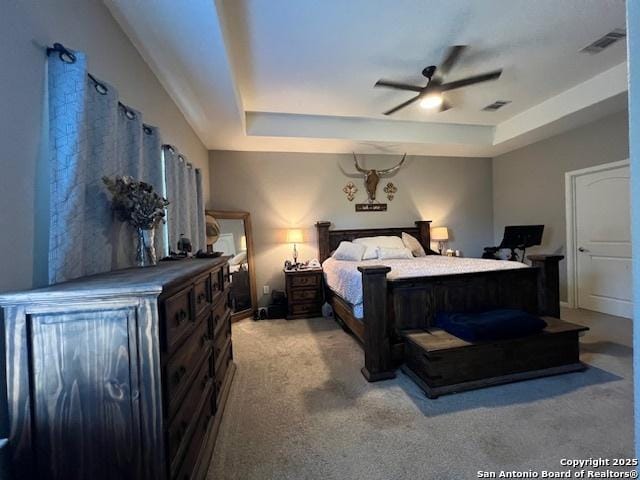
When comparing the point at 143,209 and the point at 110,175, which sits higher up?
the point at 110,175

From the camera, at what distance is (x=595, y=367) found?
239cm

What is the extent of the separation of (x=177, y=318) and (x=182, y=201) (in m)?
1.90

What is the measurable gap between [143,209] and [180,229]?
1095 millimetres

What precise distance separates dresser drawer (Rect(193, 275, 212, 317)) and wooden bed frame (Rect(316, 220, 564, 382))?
47.2 inches

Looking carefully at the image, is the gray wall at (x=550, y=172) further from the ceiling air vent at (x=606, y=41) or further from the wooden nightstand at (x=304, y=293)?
the wooden nightstand at (x=304, y=293)

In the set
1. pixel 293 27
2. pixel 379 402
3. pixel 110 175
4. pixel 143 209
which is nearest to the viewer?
pixel 110 175

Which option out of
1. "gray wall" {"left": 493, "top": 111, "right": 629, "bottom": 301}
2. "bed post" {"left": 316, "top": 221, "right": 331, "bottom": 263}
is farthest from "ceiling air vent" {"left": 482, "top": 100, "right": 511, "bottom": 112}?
"bed post" {"left": 316, "top": 221, "right": 331, "bottom": 263}

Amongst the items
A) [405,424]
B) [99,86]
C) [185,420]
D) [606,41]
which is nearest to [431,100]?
[606,41]

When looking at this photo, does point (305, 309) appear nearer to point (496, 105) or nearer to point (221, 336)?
point (221, 336)

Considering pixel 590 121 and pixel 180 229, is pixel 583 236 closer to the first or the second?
pixel 590 121

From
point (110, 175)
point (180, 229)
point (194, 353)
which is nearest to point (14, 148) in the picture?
point (110, 175)

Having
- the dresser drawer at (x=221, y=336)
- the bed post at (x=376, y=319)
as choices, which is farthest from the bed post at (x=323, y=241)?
the dresser drawer at (x=221, y=336)

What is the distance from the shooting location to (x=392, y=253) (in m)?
4.17

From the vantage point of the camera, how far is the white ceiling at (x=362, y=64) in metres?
2.10
